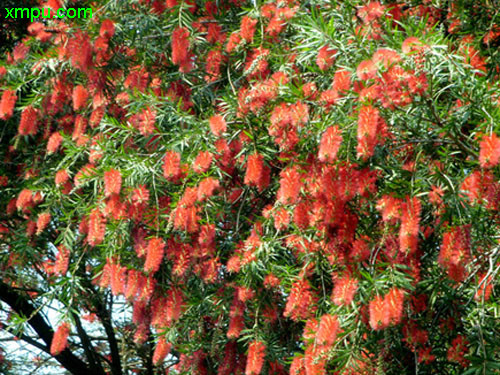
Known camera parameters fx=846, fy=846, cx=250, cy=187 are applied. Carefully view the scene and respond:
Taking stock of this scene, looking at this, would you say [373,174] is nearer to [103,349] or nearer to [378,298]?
[378,298]

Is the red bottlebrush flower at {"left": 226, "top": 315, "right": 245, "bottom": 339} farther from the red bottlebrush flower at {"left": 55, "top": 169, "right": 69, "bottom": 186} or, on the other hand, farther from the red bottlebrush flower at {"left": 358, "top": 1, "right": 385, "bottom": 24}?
the red bottlebrush flower at {"left": 358, "top": 1, "right": 385, "bottom": 24}

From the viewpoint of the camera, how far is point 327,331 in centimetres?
405

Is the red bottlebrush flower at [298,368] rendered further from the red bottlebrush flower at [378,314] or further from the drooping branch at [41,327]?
the drooping branch at [41,327]

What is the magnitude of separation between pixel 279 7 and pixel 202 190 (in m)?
1.24

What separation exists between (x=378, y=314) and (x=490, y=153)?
0.86 m

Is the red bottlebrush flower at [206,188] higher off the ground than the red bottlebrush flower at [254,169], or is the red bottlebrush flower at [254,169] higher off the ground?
the red bottlebrush flower at [254,169]

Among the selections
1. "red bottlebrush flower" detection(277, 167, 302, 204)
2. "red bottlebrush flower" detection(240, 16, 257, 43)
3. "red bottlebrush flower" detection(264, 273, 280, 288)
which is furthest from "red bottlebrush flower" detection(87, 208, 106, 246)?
"red bottlebrush flower" detection(240, 16, 257, 43)

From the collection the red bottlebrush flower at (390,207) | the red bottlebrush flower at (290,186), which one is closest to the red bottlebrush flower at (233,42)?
the red bottlebrush flower at (290,186)

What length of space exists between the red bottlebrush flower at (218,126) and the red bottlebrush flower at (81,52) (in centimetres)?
121

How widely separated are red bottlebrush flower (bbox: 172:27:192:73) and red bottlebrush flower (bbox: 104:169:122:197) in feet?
2.74

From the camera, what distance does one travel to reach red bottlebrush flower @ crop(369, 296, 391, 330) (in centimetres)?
374

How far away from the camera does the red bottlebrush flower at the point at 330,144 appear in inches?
157

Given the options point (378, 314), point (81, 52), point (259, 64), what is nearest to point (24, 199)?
point (81, 52)

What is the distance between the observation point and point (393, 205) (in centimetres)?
394
